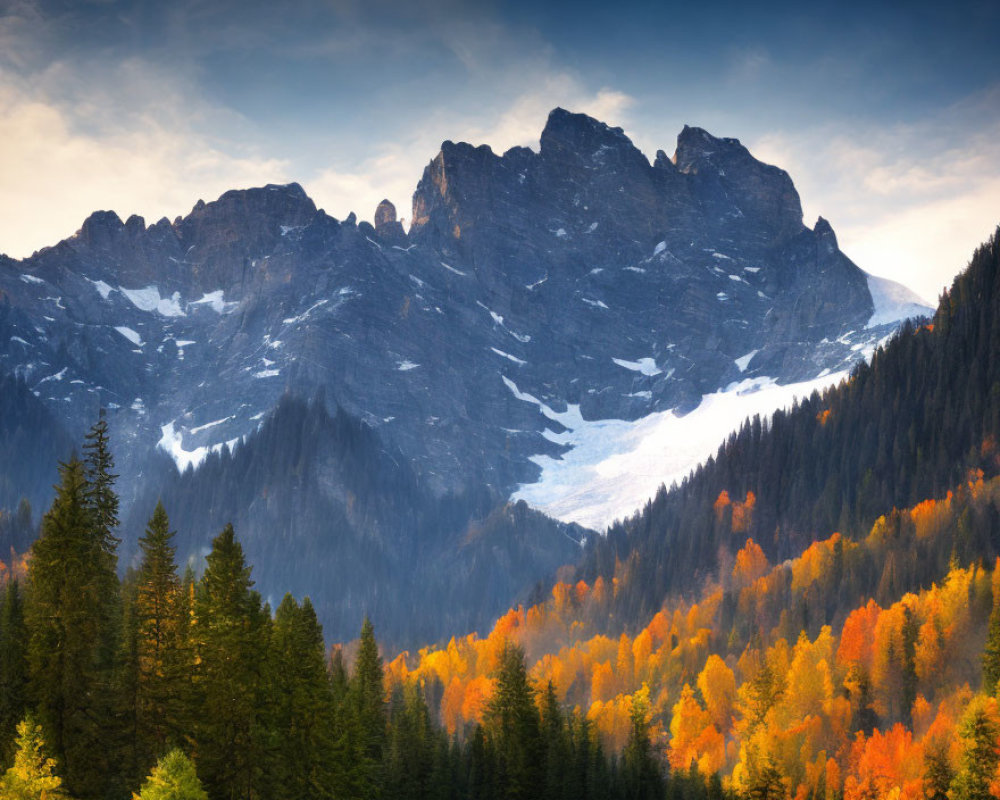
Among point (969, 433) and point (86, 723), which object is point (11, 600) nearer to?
point (86, 723)

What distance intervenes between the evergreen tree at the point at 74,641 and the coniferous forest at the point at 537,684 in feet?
0.39

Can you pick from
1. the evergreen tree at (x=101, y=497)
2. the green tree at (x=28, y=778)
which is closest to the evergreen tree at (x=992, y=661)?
the evergreen tree at (x=101, y=497)

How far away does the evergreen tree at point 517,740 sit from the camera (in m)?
90.1

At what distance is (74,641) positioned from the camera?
6112cm

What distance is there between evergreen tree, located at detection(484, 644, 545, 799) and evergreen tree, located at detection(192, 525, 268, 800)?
3516 centimetres

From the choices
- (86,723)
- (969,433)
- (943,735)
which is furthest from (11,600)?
(969,433)

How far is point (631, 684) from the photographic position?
555ft

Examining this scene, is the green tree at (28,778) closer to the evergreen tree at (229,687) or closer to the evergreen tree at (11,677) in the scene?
the evergreen tree at (11,677)

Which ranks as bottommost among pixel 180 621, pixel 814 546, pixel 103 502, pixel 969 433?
pixel 180 621

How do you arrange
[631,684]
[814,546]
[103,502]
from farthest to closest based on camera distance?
[814,546] < [631,684] < [103,502]

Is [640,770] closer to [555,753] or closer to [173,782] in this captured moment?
[555,753]

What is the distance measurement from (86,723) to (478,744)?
45.0 metres

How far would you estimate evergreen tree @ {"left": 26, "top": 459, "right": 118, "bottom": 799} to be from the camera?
58.3 metres

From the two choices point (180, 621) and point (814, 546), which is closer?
point (180, 621)
